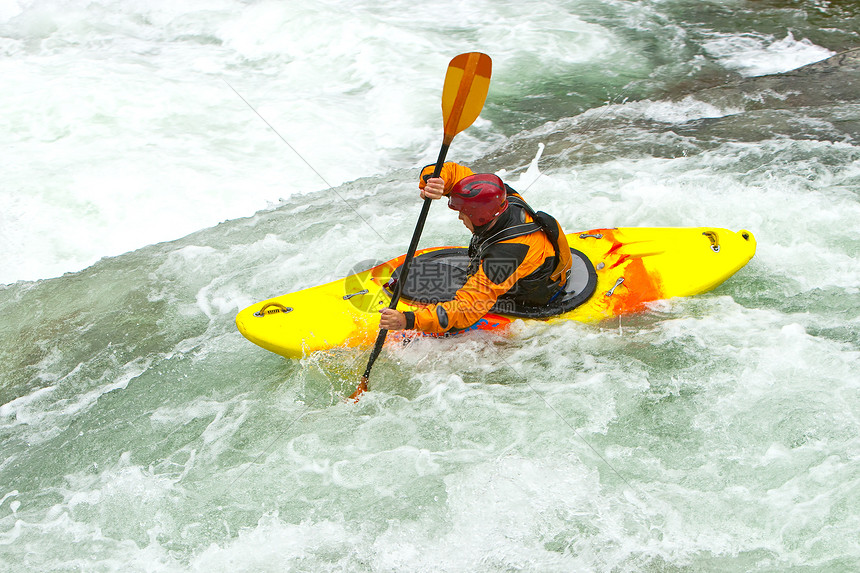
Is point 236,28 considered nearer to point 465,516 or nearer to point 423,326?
point 423,326

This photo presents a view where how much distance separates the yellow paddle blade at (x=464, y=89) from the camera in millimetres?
3627

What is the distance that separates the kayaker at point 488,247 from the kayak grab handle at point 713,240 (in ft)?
4.51

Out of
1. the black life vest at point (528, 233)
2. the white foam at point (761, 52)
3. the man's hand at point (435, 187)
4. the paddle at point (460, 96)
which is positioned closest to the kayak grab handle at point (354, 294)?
the paddle at point (460, 96)

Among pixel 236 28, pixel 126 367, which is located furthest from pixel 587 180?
pixel 236 28

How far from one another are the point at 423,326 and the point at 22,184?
508 centimetres

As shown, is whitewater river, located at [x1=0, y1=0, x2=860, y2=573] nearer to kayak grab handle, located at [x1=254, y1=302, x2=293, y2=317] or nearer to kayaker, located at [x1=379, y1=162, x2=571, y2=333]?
kayak grab handle, located at [x1=254, y1=302, x2=293, y2=317]

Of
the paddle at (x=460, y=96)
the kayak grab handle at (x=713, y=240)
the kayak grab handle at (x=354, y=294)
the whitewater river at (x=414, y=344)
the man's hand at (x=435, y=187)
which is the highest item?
the paddle at (x=460, y=96)

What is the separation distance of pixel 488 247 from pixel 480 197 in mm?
280

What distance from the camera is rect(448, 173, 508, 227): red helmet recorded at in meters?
3.19

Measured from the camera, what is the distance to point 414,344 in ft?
12.6

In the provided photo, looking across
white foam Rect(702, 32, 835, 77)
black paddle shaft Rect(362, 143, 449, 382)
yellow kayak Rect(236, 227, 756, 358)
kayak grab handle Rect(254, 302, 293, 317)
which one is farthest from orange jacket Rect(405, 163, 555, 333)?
white foam Rect(702, 32, 835, 77)

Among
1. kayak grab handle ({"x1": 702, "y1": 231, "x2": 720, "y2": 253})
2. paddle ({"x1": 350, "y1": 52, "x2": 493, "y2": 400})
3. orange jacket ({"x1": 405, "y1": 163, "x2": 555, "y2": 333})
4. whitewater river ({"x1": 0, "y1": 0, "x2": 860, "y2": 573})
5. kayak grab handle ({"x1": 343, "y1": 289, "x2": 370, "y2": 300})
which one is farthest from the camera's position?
kayak grab handle ({"x1": 702, "y1": 231, "x2": 720, "y2": 253})

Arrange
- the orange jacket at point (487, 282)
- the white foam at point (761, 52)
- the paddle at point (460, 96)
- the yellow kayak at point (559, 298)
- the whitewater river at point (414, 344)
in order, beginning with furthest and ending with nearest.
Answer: the white foam at point (761, 52) → the yellow kayak at point (559, 298) → the paddle at point (460, 96) → the orange jacket at point (487, 282) → the whitewater river at point (414, 344)

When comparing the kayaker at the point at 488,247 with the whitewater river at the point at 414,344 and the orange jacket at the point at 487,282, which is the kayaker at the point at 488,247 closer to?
the orange jacket at the point at 487,282
